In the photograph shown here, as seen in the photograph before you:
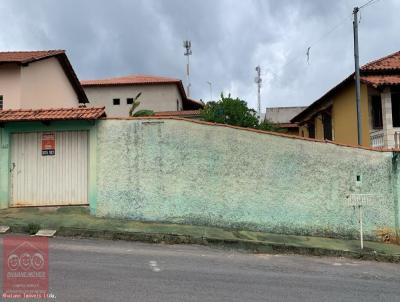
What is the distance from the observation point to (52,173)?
1222 centimetres

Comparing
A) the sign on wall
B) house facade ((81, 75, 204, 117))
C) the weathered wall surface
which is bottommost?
the weathered wall surface

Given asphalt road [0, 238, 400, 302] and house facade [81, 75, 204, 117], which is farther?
house facade [81, 75, 204, 117]

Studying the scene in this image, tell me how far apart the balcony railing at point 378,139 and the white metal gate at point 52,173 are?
11.1m

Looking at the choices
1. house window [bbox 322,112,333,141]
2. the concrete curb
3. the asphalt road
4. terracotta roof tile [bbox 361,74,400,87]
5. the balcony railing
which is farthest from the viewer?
house window [bbox 322,112,333,141]

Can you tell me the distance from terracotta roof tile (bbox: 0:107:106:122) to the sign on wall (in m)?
0.57

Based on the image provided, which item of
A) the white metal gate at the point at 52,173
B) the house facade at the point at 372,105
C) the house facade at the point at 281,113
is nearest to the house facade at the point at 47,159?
the white metal gate at the point at 52,173

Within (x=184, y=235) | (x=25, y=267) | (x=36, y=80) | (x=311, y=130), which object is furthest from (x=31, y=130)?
(x=311, y=130)

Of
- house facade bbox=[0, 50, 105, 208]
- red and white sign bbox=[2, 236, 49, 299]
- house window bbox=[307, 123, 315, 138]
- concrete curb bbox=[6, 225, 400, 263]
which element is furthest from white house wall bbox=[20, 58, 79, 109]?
house window bbox=[307, 123, 315, 138]

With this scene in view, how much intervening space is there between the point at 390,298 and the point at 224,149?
5.91 metres

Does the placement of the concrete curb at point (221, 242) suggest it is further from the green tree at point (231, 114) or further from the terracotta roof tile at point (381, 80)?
the green tree at point (231, 114)

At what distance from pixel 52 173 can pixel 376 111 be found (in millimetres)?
12732

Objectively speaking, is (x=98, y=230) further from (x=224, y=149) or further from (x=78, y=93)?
(x=78, y=93)

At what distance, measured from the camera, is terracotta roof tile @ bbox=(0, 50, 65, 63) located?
54.2 feet

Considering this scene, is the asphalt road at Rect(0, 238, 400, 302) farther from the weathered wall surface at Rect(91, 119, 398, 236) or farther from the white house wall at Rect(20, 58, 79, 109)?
the white house wall at Rect(20, 58, 79, 109)
